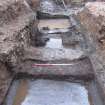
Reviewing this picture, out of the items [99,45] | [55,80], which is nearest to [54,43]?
[99,45]

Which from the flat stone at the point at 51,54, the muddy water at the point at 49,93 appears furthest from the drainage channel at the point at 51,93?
the flat stone at the point at 51,54

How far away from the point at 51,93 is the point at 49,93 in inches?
Result: 2.1

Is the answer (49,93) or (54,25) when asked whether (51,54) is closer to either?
(49,93)

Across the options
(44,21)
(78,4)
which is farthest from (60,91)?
(78,4)

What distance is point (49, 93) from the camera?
629cm

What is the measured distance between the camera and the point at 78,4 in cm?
1888

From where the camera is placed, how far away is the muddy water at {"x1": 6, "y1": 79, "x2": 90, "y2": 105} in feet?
19.4

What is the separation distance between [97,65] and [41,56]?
86.8 inches

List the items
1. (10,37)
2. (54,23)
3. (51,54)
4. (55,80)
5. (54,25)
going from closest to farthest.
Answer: (55,80) < (10,37) < (51,54) < (54,25) < (54,23)

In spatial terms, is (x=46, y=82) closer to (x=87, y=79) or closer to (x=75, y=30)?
(x=87, y=79)

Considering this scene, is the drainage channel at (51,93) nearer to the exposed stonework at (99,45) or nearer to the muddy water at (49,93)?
the muddy water at (49,93)

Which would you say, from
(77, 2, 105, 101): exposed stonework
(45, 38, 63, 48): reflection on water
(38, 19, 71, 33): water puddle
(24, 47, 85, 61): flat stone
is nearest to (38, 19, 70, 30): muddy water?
(38, 19, 71, 33): water puddle

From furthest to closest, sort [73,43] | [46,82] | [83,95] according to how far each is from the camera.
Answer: [73,43] → [46,82] → [83,95]

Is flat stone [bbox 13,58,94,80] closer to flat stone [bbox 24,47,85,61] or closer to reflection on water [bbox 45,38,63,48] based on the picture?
flat stone [bbox 24,47,85,61]
